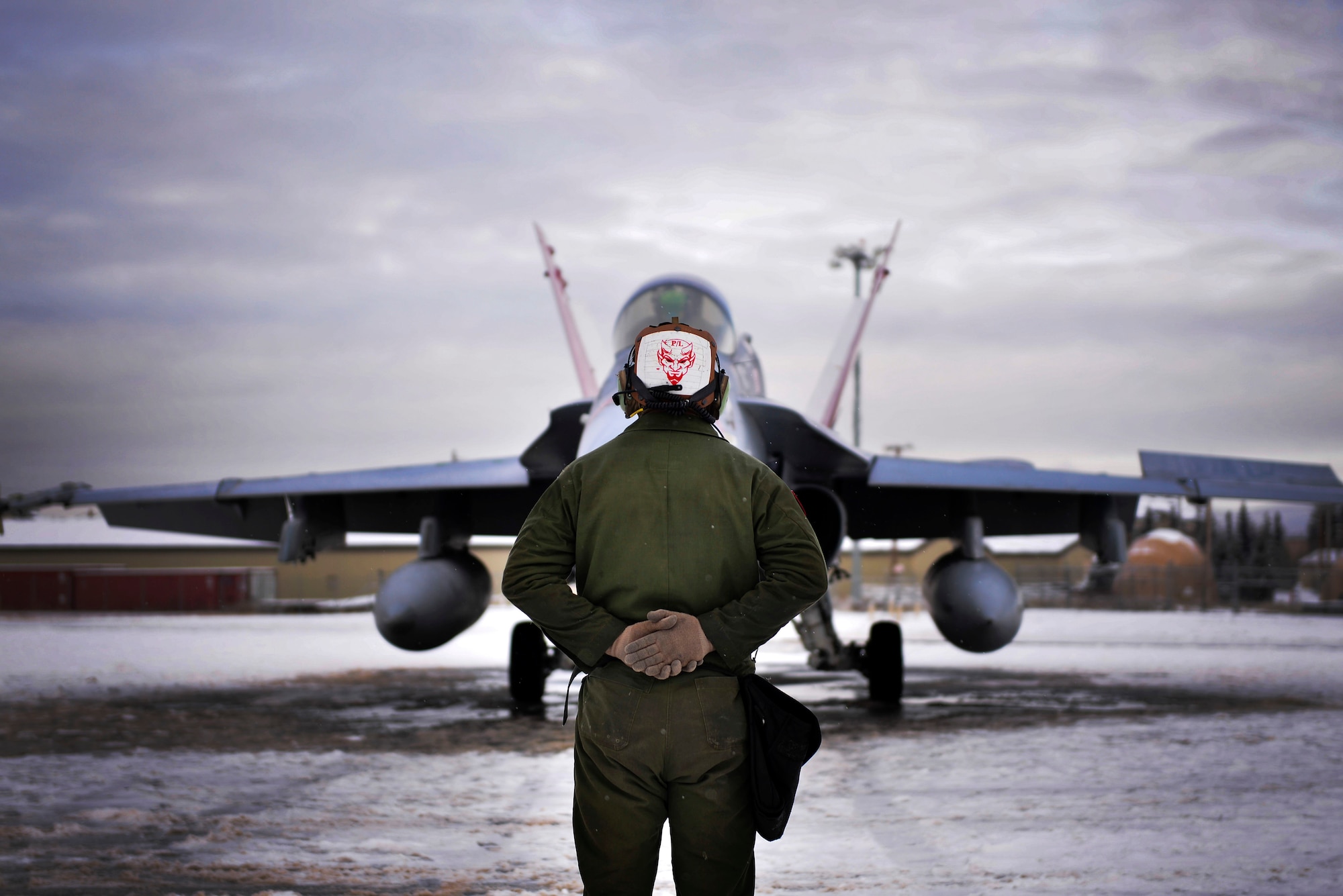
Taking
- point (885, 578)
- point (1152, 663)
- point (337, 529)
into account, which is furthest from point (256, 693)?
point (885, 578)

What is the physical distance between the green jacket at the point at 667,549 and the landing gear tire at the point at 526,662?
6.56 meters

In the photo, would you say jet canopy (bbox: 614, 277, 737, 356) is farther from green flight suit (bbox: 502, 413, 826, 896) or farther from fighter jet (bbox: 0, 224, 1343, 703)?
green flight suit (bbox: 502, 413, 826, 896)

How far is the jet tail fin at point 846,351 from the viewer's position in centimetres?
1109

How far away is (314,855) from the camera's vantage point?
13.6 feet

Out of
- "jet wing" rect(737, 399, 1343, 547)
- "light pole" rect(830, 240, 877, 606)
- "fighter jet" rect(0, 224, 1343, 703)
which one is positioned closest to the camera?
"fighter jet" rect(0, 224, 1343, 703)

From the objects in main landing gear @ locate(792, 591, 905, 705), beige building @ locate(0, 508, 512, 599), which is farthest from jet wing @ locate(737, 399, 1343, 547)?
beige building @ locate(0, 508, 512, 599)

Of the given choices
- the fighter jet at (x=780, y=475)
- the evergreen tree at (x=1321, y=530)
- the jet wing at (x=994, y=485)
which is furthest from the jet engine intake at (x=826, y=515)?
the evergreen tree at (x=1321, y=530)

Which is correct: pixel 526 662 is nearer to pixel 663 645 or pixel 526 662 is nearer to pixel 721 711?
pixel 721 711

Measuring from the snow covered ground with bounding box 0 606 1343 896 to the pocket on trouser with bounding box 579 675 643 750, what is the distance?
1519 millimetres

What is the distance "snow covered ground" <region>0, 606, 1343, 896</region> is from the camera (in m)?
3.87

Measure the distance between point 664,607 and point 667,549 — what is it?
0.14m

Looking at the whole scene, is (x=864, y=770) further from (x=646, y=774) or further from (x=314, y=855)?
(x=646, y=774)

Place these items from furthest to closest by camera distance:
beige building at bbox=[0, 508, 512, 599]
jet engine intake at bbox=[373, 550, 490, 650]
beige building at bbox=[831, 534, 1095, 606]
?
beige building at bbox=[831, 534, 1095, 606]
beige building at bbox=[0, 508, 512, 599]
jet engine intake at bbox=[373, 550, 490, 650]

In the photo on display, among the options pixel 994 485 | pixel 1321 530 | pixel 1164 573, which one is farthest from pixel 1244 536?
pixel 994 485
